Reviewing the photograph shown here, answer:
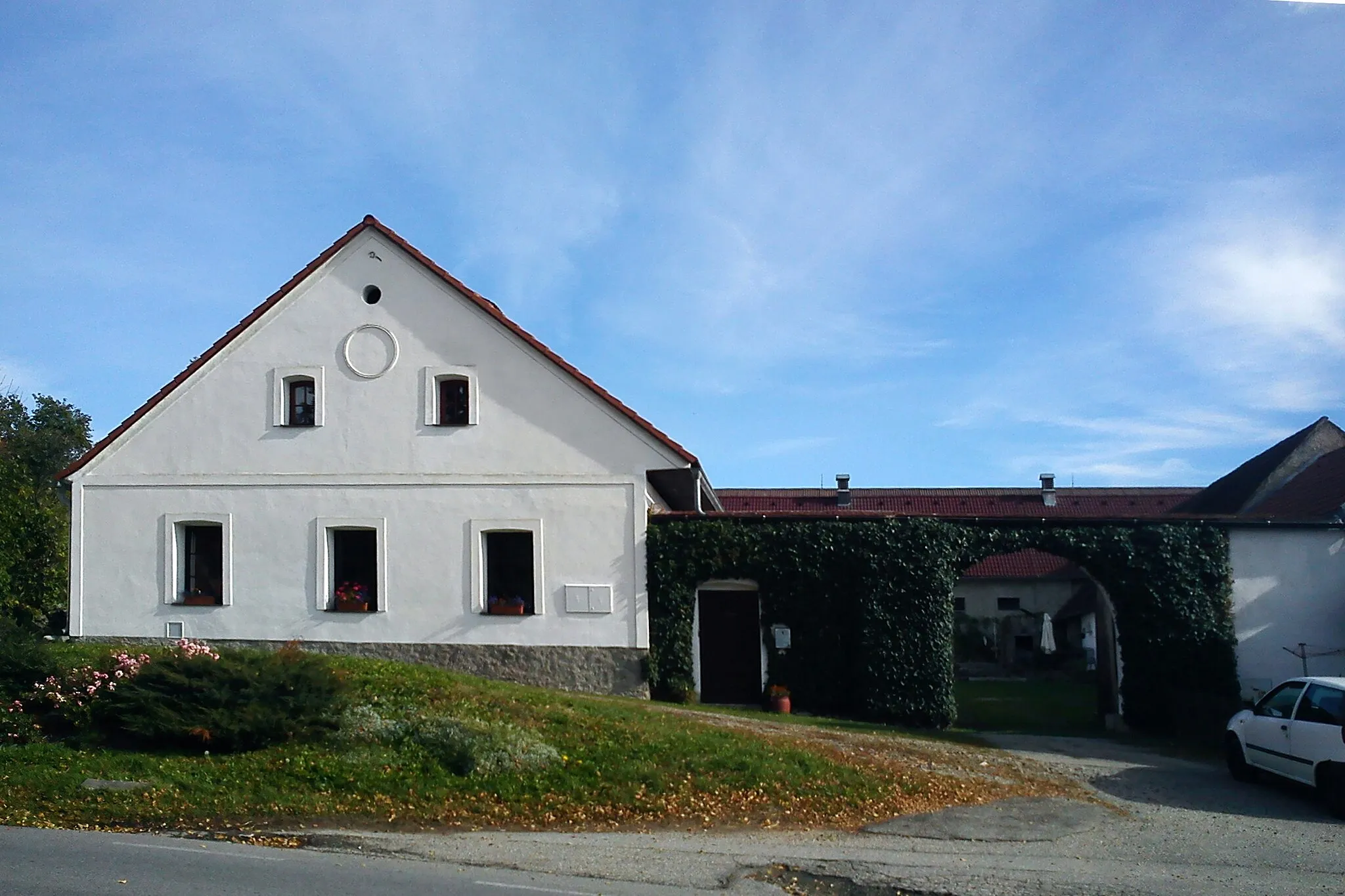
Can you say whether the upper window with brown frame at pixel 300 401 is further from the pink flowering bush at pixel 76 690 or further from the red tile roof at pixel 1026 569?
the red tile roof at pixel 1026 569

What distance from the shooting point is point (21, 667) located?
14172 mm

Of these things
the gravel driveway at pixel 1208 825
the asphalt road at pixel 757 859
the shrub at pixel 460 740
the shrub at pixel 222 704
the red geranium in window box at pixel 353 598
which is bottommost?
the gravel driveway at pixel 1208 825

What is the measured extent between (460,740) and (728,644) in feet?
27.8

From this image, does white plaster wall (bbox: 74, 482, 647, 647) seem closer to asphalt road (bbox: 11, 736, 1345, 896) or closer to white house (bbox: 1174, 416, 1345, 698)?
asphalt road (bbox: 11, 736, 1345, 896)

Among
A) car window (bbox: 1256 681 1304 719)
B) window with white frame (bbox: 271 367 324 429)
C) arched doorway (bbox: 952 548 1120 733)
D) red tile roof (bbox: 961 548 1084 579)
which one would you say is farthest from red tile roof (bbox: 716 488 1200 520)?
car window (bbox: 1256 681 1304 719)

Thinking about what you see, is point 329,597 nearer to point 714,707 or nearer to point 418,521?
point 418,521

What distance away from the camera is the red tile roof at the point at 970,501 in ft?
150

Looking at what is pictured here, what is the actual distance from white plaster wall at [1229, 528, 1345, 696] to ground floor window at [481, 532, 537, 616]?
12352 millimetres

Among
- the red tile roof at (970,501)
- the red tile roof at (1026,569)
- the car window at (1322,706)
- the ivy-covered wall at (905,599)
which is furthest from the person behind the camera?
the red tile roof at (970,501)

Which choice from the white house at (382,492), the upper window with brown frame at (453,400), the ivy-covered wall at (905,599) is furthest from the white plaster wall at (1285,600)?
the upper window with brown frame at (453,400)

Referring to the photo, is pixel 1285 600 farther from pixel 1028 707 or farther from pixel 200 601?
pixel 200 601

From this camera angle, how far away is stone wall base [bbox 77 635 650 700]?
19969mm

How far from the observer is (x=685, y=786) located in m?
12.4

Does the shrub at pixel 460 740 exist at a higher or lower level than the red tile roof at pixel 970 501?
lower
